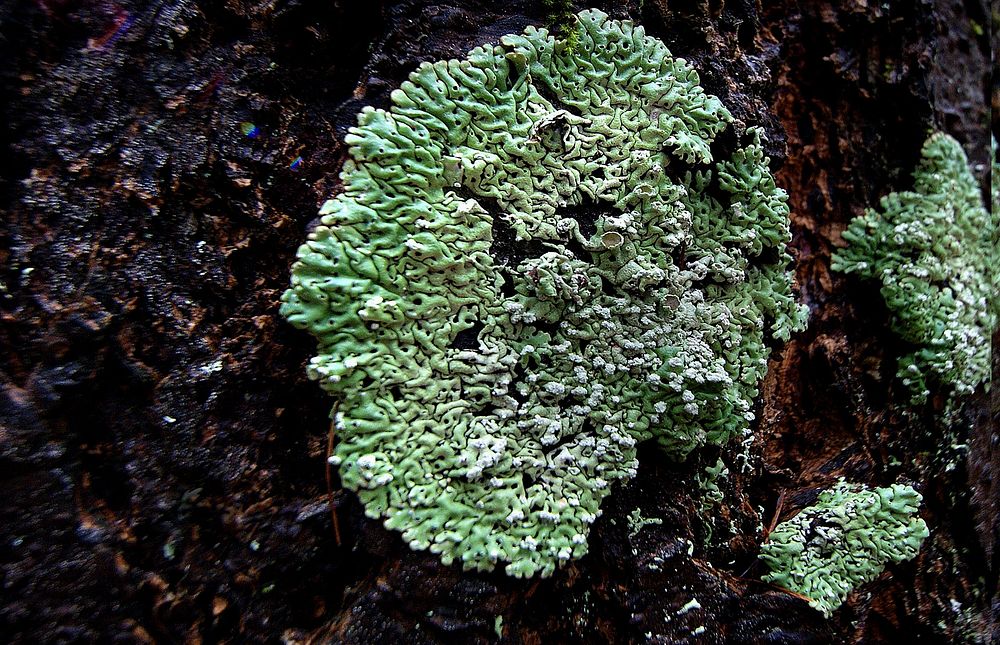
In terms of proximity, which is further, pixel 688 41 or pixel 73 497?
pixel 688 41

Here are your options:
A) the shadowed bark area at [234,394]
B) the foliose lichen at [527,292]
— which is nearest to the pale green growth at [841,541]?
the shadowed bark area at [234,394]

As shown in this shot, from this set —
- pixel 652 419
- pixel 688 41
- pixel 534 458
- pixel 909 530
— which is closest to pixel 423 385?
pixel 534 458

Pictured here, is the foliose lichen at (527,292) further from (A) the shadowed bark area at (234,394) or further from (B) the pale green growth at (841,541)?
(B) the pale green growth at (841,541)

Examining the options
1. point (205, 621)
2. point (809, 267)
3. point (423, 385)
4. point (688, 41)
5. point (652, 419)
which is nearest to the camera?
point (205, 621)

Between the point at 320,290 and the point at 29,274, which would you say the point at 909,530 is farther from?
the point at 29,274

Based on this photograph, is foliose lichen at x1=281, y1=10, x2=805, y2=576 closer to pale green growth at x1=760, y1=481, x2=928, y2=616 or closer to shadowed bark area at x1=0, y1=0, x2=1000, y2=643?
shadowed bark area at x1=0, y1=0, x2=1000, y2=643

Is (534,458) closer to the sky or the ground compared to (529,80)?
closer to the ground

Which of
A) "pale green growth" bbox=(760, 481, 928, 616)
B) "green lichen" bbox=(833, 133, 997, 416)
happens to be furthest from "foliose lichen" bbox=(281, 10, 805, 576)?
"green lichen" bbox=(833, 133, 997, 416)

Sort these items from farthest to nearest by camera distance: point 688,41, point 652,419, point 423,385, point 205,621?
point 688,41 → point 652,419 → point 423,385 → point 205,621
